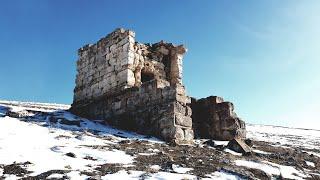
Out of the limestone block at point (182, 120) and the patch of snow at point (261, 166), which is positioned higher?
the limestone block at point (182, 120)

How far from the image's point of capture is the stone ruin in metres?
15.1

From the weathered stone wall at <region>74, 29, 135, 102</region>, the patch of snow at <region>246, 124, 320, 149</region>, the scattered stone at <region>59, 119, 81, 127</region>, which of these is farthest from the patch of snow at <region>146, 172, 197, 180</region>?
the patch of snow at <region>246, 124, 320, 149</region>

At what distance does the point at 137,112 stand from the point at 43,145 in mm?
6180

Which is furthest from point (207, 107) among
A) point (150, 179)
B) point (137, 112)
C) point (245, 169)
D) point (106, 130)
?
point (150, 179)

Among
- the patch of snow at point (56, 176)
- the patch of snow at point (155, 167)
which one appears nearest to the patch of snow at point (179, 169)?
the patch of snow at point (155, 167)

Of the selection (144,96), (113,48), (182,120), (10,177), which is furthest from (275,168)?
(113,48)

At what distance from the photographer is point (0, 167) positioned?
8469 millimetres

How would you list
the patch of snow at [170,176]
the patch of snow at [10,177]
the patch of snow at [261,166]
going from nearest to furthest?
the patch of snow at [10,177]
the patch of snow at [170,176]
the patch of snow at [261,166]

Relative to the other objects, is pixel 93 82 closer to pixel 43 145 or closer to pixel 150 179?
pixel 43 145

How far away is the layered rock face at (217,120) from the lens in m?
16.7

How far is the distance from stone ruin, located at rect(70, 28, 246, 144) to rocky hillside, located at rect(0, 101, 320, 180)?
3.16 feet

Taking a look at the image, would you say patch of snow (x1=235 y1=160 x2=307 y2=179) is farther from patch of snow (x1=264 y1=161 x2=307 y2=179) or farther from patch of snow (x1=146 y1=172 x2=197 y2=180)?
patch of snow (x1=146 y1=172 x2=197 y2=180)

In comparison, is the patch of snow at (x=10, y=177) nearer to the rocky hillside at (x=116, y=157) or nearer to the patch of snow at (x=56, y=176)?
the rocky hillside at (x=116, y=157)

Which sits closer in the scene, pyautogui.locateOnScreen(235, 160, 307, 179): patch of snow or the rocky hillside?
the rocky hillside
